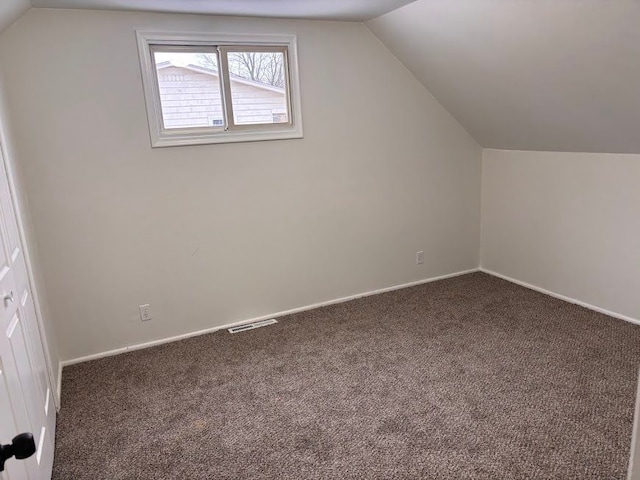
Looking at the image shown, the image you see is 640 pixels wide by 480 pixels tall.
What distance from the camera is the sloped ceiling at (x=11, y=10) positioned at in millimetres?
2143

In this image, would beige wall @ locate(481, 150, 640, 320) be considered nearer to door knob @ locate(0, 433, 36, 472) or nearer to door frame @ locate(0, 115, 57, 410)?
door knob @ locate(0, 433, 36, 472)

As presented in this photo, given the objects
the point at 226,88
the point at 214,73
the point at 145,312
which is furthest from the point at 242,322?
the point at 214,73

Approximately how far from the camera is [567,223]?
3.51 m

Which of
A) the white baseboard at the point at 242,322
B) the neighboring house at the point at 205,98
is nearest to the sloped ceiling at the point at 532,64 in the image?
the neighboring house at the point at 205,98

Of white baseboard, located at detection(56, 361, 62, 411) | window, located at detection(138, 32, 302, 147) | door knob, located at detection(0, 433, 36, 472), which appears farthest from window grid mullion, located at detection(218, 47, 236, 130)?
door knob, located at detection(0, 433, 36, 472)

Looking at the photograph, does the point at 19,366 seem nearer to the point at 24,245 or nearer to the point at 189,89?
the point at 24,245

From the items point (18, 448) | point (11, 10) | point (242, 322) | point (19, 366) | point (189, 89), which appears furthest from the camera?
point (242, 322)

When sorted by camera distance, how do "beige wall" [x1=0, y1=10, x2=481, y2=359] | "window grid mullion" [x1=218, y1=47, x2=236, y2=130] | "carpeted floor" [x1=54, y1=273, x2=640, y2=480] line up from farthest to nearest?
1. "window grid mullion" [x1=218, y1=47, x2=236, y2=130]
2. "beige wall" [x1=0, y1=10, x2=481, y2=359]
3. "carpeted floor" [x1=54, y1=273, x2=640, y2=480]

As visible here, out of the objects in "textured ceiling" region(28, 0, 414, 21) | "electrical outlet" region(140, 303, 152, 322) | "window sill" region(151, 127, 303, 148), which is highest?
"textured ceiling" region(28, 0, 414, 21)

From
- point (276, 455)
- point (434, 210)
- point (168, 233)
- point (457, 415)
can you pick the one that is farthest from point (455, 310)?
point (168, 233)

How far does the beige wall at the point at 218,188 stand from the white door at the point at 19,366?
697mm

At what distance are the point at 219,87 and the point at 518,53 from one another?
1.99 metres

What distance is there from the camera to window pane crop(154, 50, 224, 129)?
302 cm

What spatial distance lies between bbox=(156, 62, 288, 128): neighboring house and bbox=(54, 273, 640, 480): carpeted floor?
5.23 ft
